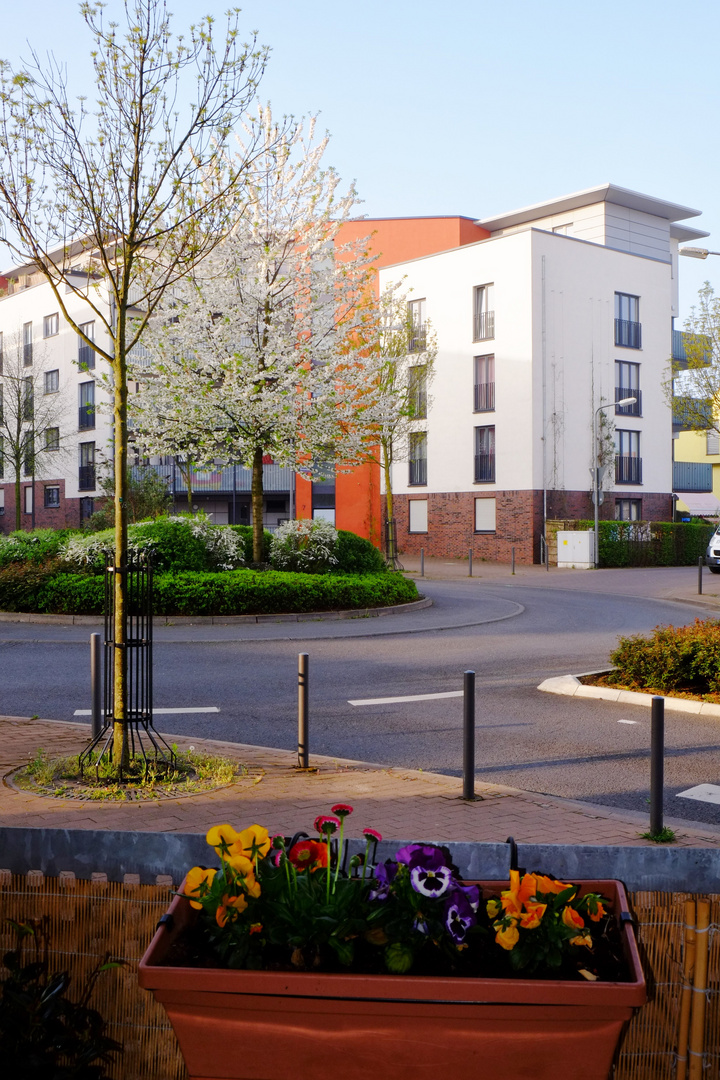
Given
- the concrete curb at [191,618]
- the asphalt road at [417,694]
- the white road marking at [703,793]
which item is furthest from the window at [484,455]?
the white road marking at [703,793]

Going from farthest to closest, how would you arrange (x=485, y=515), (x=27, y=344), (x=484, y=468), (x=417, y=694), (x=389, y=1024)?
1. (x=27, y=344)
2. (x=484, y=468)
3. (x=485, y=515)
4. (x=417, y=694)
5. (x=389, y=1024)

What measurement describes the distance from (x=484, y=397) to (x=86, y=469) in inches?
904

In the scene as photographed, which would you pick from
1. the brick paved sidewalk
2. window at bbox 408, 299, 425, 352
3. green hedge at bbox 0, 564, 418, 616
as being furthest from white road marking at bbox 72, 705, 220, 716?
window at bbox 408, 299, 425, 352

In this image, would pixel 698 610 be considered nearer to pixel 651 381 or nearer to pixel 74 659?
pixel 74 659

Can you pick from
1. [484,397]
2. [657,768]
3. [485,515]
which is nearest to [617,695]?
[657,768]

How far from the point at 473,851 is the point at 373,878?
1.03 ft

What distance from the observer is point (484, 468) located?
40031 millimetres

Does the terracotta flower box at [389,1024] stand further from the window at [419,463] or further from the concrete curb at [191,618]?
the window at [419,463]

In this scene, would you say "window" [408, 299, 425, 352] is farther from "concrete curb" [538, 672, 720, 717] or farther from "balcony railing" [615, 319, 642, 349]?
"concrete curb" [538, 672, 720, 717]

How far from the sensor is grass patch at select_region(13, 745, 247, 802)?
6.30 m

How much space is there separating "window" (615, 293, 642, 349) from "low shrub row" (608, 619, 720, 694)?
33196 mm

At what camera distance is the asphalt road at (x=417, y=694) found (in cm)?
763

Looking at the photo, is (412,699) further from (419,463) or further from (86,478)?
(86,478)

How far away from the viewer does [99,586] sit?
1714 centimetres
